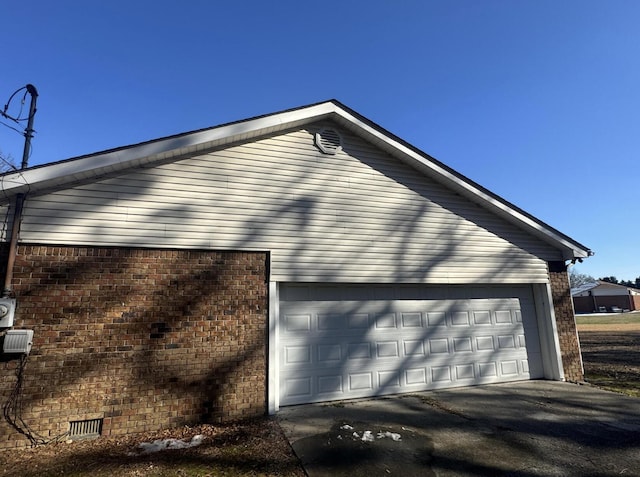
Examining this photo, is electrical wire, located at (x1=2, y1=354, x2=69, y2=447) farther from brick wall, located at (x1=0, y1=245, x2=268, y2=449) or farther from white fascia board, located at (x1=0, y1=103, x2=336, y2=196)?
white fascia board, located at (x1=0, y1=103, x2=336, y2=196)

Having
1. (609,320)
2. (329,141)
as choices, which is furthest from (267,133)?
(609,320)

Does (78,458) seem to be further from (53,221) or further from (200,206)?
(200,206)

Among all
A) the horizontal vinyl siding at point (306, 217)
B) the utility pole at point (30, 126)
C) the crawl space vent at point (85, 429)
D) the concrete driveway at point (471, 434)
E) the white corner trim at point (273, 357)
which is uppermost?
the utility pole at point (30, 126)

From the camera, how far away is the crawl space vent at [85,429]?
17.9 feet

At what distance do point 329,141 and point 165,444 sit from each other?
20.2ft

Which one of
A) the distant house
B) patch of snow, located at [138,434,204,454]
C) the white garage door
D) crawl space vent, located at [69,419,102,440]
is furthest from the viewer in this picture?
the distant house

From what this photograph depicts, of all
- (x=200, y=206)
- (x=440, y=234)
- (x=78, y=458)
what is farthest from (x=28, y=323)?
(x=440, y=234)

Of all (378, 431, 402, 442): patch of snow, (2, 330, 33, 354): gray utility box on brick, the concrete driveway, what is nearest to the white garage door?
the concrete driveway

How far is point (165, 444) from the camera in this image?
527 centimetres

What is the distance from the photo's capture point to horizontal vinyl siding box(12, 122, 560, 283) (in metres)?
6.20

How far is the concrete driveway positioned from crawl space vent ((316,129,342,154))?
508 cm

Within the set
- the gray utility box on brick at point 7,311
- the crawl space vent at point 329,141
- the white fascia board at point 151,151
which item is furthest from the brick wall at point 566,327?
the gray utility box on brick at point 7,311

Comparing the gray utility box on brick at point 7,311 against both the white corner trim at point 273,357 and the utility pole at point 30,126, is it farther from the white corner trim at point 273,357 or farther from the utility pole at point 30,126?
the utility pole at point 30,126

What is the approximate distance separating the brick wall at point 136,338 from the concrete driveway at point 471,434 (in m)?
1.33
